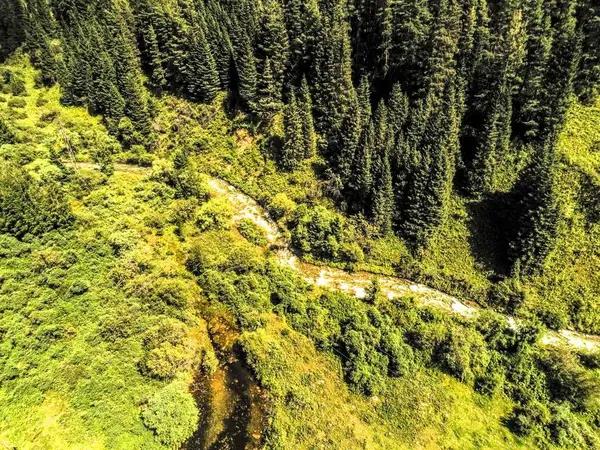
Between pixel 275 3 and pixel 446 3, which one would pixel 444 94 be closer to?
pixel 446 3

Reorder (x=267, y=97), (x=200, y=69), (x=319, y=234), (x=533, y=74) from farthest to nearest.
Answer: (x=200, y=69) < (x=267, y=97) < (x=319, y=234) < (x=533, y=74)

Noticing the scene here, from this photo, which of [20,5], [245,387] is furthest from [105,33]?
[245,387]

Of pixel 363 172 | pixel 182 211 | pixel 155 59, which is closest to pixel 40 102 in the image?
pixel 155 59

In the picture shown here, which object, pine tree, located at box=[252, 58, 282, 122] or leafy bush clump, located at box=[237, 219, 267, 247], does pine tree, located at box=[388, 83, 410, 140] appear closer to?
pine tree, located at box=[252, 58, 282, 122]

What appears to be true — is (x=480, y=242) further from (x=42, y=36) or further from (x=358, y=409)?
(x=42, y=36)

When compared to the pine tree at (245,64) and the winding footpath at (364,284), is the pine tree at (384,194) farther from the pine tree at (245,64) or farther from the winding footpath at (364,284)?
the pine tree at (245,64)
